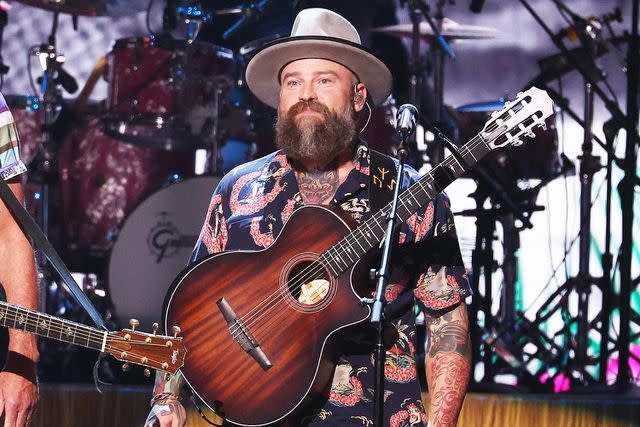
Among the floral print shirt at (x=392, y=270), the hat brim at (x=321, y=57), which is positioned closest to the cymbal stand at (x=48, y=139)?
the hat brim at (x=321, y=57)

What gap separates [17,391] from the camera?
320 cm

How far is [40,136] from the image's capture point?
8000 mm

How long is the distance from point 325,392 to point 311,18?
4.44ft

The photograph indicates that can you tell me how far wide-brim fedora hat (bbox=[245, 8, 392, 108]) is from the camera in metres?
3.58

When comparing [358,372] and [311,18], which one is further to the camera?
[311,18]

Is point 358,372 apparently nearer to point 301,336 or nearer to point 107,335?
point 301,336

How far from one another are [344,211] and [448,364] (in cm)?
60

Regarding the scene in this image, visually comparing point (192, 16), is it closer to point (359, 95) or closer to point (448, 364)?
point (359, 95)

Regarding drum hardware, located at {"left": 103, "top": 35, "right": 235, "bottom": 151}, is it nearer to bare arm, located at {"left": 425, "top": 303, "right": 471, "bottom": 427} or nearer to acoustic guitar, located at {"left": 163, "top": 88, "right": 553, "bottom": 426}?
acoustic guitar, located at {"left": 163, "top": 88, "right": 553, "bottom": 426}

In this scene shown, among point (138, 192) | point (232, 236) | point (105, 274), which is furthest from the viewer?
point (138, 192)

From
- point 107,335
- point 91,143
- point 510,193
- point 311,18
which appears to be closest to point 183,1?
point 91,143

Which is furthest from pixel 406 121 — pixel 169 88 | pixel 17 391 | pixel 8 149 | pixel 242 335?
pixel 169 88

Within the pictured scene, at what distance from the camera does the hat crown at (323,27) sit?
3637 millimetres

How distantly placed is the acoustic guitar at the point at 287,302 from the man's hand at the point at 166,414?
3.8 inches
